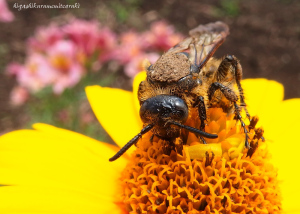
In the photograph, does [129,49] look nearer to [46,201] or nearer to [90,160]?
[90,160]

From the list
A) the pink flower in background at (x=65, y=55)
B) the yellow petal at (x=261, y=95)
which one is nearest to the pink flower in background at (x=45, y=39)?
the pink flower in background at (x=65, y=55)

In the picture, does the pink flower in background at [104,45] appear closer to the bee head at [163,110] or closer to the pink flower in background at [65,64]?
the pink flower in background at [65,64]

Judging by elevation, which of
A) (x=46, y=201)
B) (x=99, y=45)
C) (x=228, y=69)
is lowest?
(x=46, y=201)

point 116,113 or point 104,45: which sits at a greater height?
point 104,45

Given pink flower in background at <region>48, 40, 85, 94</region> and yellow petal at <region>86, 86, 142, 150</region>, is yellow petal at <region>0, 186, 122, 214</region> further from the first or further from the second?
pink flower in background at <region>48, 40, 85, 94</region>

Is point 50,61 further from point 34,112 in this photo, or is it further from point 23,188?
point 23,188

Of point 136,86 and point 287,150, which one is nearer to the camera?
point 287,150

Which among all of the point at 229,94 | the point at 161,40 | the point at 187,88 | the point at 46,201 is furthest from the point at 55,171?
the point at 161,40

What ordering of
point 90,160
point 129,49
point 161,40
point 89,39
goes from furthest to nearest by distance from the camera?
point 161,40, point 129,49, point 89,39, point 90,160
